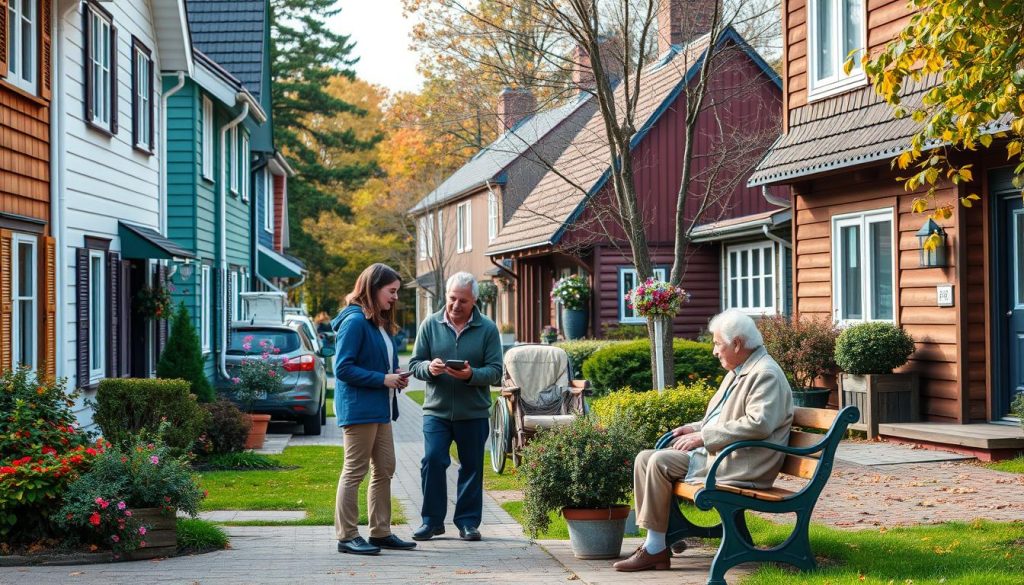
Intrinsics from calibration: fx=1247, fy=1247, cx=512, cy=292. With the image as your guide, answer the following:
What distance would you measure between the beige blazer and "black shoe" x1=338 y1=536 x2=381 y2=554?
2295 mm

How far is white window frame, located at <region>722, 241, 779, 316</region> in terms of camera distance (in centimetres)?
2314

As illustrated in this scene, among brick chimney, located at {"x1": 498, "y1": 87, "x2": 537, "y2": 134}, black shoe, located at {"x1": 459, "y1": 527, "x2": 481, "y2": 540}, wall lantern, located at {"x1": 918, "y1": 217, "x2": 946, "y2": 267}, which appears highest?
brick chimney, located at {"x1": 498, "y1": 87, "x2": 537, "y2": 134}

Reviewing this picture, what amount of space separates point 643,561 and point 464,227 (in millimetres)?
38986

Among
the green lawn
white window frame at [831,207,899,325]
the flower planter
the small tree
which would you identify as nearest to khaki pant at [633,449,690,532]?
the green lawn

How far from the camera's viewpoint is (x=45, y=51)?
12.1 m

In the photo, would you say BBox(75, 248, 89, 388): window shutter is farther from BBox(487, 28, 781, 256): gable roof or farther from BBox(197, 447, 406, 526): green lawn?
BBox(487, 28, 781, 256): gable roof

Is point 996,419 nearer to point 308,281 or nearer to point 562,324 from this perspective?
point 562,324

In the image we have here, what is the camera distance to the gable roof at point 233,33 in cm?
2500

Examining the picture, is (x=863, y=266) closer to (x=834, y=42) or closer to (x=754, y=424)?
(x=834, y=42)

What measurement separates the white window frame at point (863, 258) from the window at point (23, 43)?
934 centimetres

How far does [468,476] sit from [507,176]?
3053 cm

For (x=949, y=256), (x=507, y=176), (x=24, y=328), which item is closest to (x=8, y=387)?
(x=24, y=328)

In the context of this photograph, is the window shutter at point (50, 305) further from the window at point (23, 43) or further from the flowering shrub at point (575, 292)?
the flowering shrub at point (575, 292)

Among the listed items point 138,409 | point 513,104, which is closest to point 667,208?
point 513,104
